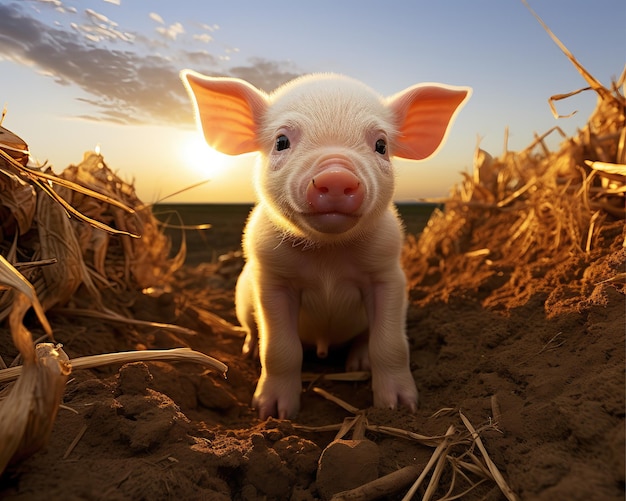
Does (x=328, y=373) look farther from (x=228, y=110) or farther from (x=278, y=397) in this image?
(x=228, y=110)

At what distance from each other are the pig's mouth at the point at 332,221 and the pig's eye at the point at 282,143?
51cm

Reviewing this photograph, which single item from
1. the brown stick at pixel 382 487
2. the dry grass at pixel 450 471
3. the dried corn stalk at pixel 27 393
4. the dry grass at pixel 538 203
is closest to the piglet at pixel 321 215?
the dry grass at pixel 450 471

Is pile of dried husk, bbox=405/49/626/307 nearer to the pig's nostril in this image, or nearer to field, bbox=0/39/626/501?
field, bbox=0/39/626/501

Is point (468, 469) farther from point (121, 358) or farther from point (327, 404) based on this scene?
point (121, 358)

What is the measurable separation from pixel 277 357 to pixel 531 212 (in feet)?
8.13

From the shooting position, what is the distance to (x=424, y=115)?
3412mm

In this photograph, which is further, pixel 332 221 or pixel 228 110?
pixel 228 110

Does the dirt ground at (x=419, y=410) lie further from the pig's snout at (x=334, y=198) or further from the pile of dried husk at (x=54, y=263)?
the pig's snout at (x=334, y=198)

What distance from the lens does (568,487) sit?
5.39ft

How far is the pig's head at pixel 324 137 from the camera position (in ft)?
8.23

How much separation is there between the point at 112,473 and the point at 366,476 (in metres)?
0.95

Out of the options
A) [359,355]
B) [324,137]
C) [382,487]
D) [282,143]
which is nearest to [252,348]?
[359,355]

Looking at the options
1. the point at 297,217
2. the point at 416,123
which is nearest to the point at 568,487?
the point at 297,217

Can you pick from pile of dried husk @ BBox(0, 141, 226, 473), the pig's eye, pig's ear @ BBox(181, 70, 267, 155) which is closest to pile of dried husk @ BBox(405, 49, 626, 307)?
the pig's eye
